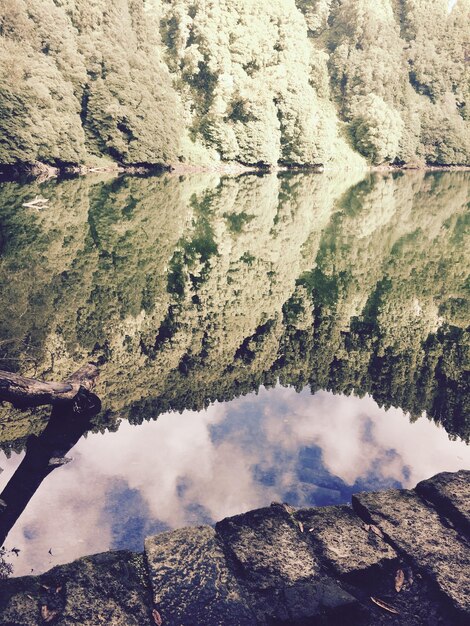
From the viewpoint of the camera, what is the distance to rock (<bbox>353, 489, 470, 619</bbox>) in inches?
143

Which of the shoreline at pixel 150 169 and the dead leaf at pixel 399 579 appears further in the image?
the shoreline at pixel 150 169

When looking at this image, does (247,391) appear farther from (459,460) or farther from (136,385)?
(459,460)

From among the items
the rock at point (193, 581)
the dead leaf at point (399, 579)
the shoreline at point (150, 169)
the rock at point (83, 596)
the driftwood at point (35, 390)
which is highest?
the shoreline at point (150, 169)

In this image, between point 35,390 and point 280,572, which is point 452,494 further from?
point 35,390

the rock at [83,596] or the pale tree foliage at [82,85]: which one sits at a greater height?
the pale tree foliage at [82,85]

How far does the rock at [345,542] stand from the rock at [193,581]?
2.91 ft

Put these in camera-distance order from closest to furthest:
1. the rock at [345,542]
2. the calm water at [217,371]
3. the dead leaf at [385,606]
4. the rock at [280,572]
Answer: the rock at [280,572], the dead leaf at [385,606], the rock at [345,542], the calm water at [217,371]

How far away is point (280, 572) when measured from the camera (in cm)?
363

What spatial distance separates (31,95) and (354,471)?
44.9 m

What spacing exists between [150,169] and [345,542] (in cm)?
5948

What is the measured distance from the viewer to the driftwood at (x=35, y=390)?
545 cm

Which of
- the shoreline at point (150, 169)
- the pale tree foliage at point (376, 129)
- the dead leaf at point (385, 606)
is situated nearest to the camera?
the dead leaf at point (385, 606)

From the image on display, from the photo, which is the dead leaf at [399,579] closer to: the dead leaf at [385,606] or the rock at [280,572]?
the dead leaf at [385,606]

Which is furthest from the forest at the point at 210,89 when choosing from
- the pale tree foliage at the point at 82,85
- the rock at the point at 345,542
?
the rock at the point at 345,542
